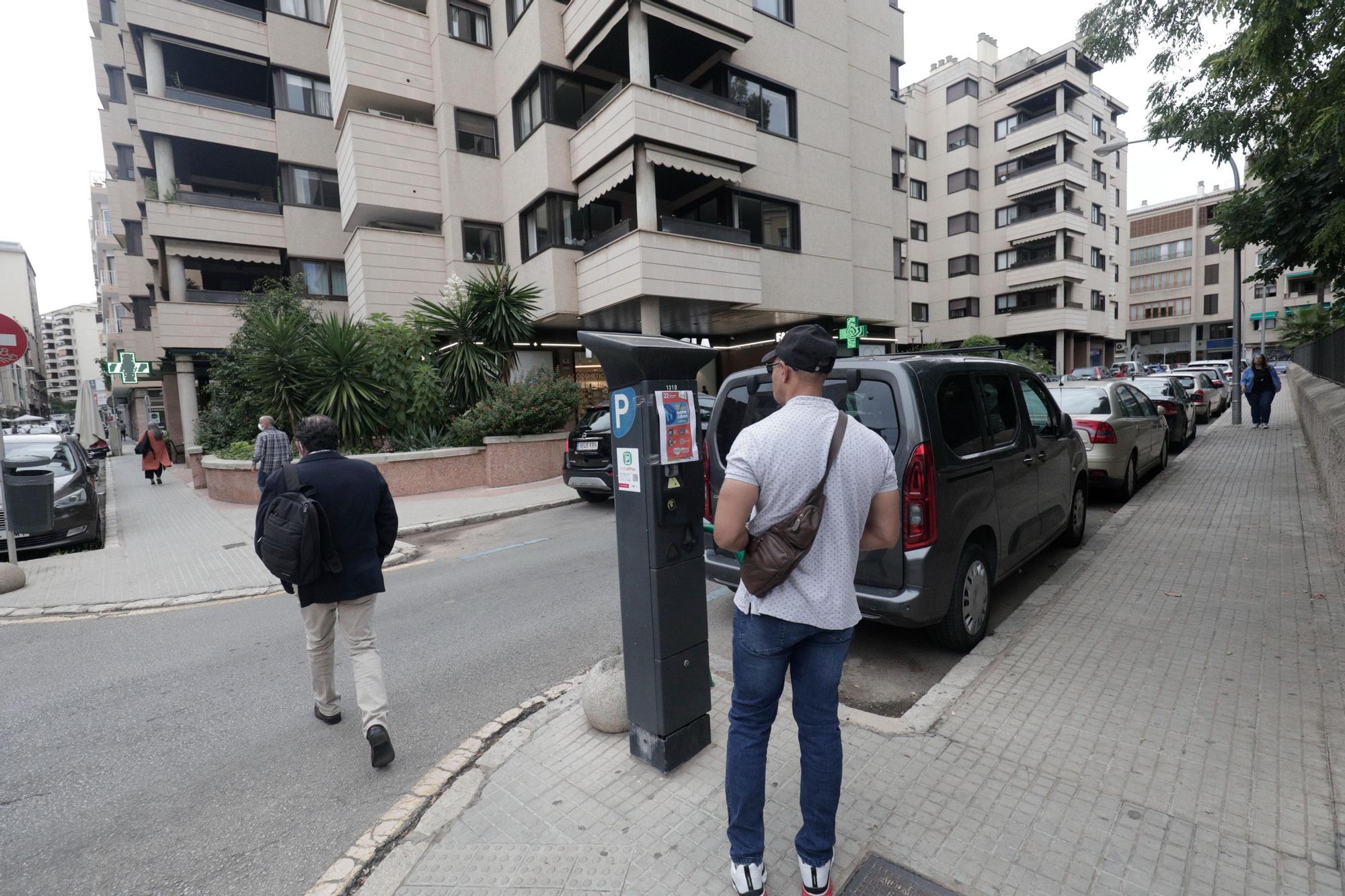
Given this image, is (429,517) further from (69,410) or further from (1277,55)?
(69,410)

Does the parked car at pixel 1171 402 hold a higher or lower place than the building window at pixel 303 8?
lower

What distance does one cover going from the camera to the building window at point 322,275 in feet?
72.3

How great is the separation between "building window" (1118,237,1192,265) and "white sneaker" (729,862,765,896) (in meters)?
79.4

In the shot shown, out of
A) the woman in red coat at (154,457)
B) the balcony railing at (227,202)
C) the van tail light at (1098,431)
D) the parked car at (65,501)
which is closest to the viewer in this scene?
the van tail light at (1098,431)

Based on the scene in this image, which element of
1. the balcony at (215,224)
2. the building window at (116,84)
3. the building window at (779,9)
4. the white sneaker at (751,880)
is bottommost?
the white sneaker at (751,880)

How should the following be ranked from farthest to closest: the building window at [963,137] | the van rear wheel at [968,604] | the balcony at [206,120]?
the building window at [963,137] < the balcony at [206,120] < the van rear wheel at [968,604]

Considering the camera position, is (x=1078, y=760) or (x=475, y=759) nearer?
(x=1078, y=760)

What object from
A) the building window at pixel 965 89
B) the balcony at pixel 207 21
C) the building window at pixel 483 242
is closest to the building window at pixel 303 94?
the balcony at pixel 207 21

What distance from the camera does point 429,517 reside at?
10.7m

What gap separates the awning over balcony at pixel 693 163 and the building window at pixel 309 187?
42.0ft

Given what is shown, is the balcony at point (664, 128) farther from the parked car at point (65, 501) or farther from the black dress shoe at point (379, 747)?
the black dress shoe at point (379, 747)

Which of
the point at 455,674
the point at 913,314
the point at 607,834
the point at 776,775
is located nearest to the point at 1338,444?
the point at 776,775

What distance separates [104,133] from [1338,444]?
45.9 m

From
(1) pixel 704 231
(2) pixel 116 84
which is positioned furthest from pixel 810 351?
(2) pixel 116 84
